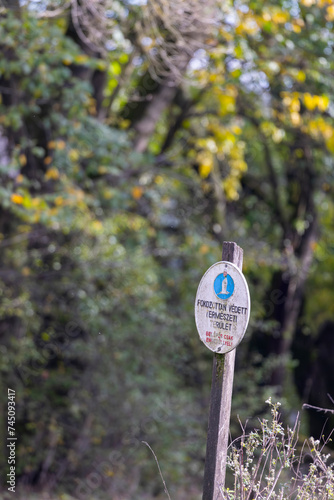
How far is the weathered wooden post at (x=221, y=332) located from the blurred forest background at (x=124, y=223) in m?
3.10

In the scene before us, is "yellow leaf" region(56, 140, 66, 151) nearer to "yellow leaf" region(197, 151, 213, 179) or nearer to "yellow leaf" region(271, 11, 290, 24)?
"yellow leaf" region(197, 151, 213, 179)

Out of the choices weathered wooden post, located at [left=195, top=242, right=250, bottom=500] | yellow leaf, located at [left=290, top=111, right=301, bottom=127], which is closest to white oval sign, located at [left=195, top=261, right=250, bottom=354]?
weathered wooden post, located at [left=195, top=242, right=250, bottom=500]

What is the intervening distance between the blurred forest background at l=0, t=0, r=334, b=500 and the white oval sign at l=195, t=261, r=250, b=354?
3080 mm

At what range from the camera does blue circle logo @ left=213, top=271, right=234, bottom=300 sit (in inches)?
107

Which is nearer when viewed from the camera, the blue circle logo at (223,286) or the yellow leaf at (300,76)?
the blue circle logo at (223,286)

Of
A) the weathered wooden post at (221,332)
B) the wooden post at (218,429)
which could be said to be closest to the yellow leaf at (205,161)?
the weathered wooden post at (221,332)

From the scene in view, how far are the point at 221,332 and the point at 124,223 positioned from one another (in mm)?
4950

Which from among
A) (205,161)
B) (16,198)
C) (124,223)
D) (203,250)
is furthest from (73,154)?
(205,161)

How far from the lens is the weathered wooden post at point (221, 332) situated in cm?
266

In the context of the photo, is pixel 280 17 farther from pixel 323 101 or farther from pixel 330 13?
pixel 323 101

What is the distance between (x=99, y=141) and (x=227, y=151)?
9.01ft

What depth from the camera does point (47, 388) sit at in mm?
7191

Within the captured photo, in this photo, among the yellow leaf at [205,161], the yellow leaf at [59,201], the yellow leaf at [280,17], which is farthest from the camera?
the yellow leaf at [205,161]

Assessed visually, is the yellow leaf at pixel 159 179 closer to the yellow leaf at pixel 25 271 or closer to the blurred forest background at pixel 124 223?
the blurred forest background at pixel 124 223
